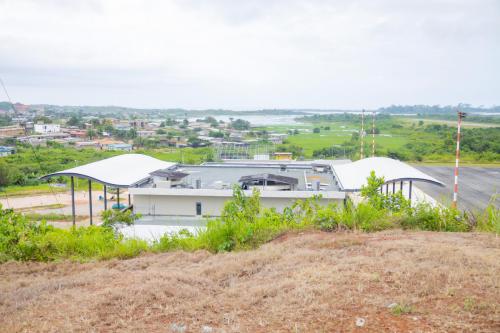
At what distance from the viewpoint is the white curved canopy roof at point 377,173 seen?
480 inches

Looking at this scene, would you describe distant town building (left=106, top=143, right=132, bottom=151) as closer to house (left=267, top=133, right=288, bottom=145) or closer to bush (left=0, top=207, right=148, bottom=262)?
house (left=267, top=133, right=288, bottom=145)

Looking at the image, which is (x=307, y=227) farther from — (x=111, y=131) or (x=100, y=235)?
(x=111, y=131)

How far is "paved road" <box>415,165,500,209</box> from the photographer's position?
1942 cm

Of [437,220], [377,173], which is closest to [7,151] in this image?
[377,173]

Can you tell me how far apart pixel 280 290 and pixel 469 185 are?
2381 centimetres

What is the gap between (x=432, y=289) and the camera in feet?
11.0

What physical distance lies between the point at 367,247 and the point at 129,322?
2.72 metres

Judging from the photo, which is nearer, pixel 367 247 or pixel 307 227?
pixel 367 247

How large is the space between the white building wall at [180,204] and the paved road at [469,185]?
297 inches

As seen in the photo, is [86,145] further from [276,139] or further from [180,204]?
[180,204]

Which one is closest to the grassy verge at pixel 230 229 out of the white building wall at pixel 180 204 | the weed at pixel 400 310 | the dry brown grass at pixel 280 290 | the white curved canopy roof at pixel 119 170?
the dry brown grass at pixel 280 290

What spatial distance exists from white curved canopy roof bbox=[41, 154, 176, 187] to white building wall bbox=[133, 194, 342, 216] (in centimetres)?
78

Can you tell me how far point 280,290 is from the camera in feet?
11.7

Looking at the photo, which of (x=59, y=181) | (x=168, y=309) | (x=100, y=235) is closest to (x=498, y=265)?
(x=168, y=309)
